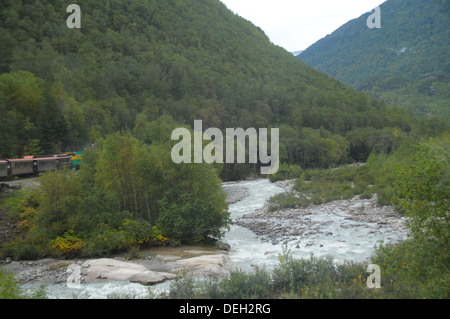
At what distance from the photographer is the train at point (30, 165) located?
28578mm

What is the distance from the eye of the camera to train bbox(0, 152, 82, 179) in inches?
1125

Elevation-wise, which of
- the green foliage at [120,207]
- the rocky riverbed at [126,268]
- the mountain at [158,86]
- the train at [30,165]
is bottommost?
the rocky riverbed at [126,268]

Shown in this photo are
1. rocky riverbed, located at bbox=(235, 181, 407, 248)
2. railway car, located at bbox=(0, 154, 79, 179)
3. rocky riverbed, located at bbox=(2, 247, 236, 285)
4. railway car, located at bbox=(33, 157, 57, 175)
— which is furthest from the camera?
railway car, located at bbox=(33, 157, 57, 175)

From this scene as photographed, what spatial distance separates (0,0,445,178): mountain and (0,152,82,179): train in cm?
600

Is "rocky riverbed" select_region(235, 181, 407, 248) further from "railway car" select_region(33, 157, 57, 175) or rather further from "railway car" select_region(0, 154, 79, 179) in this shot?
"railway car" select_region(33, 157, 57, 175)

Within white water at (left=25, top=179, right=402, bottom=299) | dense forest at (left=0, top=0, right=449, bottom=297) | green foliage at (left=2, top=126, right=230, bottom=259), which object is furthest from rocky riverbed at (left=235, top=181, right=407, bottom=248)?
green foliage at (left=2, top=126, right=230, bottom=259)

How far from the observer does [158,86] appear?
81.2 meters

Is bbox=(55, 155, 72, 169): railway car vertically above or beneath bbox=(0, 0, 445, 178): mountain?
beneath

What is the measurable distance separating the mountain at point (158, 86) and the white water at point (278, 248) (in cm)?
2360

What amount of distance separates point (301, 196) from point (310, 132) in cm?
5198

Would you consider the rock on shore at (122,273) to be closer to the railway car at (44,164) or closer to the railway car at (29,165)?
the railway car at (29,165)

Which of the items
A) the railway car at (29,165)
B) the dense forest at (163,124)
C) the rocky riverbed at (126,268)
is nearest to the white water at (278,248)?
the rocky riverbed at (126,268)

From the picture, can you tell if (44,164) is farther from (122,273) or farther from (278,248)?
(278,248)

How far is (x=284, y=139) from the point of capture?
80312 millimetres
